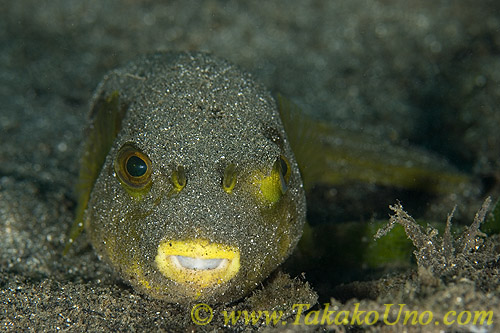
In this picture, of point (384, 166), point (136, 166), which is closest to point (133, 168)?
point (136, 166)

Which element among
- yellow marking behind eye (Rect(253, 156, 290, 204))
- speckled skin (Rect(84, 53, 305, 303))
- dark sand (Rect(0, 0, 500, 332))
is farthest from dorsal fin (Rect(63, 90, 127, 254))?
yellow marking behind eye (Rect(253, 156, 290, 204))

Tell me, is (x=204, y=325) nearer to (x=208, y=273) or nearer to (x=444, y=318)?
(x=208, y=273)

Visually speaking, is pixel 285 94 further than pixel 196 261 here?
Yes

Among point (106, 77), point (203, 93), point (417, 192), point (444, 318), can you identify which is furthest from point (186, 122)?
point (417, 192)

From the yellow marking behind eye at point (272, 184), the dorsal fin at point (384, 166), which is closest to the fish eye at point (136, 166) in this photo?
the yellow marking behind eye at point (272, 184)

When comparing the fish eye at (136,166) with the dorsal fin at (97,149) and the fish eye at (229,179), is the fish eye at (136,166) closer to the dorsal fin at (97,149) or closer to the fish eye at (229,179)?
the fish eye at (229,179)

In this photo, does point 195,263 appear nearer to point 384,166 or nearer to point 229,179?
point 229,179
